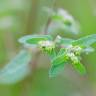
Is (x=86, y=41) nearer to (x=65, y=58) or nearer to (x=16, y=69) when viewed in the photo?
(x=65, y=58)

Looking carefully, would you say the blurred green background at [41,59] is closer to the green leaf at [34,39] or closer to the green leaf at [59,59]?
the green leaf at [34,39]

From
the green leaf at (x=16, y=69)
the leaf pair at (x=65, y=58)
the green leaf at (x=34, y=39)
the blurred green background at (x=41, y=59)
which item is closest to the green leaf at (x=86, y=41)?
the leaf pair at (x=65, y=58)

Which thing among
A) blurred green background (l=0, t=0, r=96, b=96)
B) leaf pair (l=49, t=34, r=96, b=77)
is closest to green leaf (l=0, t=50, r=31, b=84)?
blurred green background (l=0, t=0, r=96, b=96)

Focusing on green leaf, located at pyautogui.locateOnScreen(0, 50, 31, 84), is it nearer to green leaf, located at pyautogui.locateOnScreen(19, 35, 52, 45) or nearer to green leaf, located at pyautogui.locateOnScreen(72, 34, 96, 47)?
green leaf, located at pyautogui.locateOnScreen(19, 35, 52, 45)

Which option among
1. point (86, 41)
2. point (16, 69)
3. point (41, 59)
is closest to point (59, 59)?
point (86, 41)

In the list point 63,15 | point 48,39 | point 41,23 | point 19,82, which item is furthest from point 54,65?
point 41,23

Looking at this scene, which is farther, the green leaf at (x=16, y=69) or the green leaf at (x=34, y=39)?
the green leaf at (x=16, y=69)
